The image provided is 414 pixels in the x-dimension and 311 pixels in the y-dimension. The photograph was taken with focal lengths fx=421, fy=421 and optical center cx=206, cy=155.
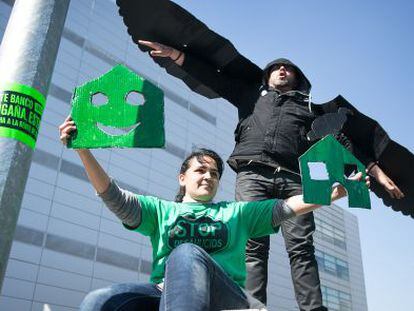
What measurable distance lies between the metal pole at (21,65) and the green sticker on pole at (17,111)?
0.08 ft

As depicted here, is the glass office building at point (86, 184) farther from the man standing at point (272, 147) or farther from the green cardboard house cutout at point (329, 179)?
the green cardboard house cutout at point (329, 179)

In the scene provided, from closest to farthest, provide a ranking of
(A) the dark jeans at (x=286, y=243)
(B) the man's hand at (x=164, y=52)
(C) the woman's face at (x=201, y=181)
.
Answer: (C) the woman's face at (x=201, y=181), (A) the dark jeans at (x=286, y=243), (B) the man's hand at (x=164, y=52)

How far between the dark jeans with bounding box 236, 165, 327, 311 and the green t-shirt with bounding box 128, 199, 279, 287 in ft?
1.87

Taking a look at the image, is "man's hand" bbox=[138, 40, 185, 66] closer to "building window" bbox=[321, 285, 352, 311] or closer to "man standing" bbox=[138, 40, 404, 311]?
"man standing" bbox=[138, 40, 404, 311]

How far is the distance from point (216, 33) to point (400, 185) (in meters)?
2.03

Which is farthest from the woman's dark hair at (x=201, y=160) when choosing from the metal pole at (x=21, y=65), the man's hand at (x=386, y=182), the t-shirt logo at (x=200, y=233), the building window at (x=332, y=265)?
the building window at (x=332, y=265)

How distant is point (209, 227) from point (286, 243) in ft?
3.08

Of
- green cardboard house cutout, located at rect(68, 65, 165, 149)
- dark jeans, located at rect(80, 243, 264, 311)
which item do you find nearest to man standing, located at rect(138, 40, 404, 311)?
dark jeans, located at rect(80, 243, 264, 311)

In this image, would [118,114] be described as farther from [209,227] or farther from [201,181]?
[209,227]

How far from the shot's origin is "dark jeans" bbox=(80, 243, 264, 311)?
1462mm

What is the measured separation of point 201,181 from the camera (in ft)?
7.70

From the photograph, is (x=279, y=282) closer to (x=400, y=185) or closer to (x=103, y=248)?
(x=103, y=248)

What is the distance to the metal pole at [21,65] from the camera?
1535 mm

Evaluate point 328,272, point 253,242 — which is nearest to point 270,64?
point 253,242
